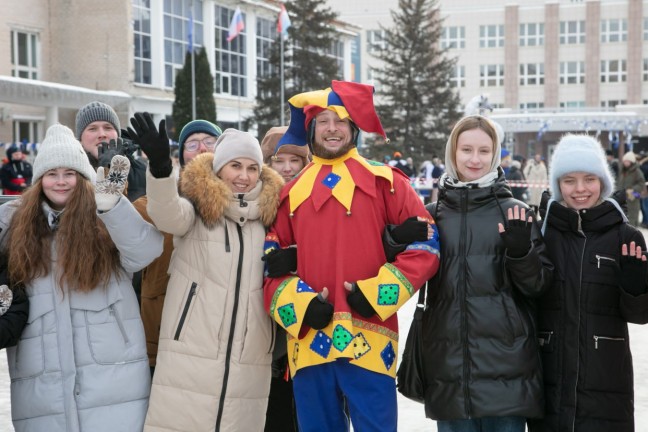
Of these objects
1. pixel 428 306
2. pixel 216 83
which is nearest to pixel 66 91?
pixel 216 83

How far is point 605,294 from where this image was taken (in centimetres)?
338

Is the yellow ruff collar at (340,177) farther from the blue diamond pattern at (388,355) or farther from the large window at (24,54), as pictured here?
the large window at (24,54)

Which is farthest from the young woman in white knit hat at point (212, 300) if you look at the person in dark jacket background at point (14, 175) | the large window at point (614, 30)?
the large window at point (614, 30)

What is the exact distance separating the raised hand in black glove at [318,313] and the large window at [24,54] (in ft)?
97.2

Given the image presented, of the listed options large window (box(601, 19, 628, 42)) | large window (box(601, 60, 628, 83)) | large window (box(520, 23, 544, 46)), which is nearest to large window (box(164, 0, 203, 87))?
large window (box(520, 23, 544, 46))

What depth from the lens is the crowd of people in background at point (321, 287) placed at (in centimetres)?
322

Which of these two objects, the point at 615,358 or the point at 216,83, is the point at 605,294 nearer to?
the point at 615,358

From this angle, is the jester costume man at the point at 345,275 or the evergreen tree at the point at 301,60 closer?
the jester costume man at the point at 345,275

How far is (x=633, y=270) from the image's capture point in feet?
10.8

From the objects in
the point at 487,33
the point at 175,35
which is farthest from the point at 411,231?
the point at 487,33

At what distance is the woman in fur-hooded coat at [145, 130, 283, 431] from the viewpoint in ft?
10.9

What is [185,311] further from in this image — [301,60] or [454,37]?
[454,37]

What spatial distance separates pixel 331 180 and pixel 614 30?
65412 millimetres

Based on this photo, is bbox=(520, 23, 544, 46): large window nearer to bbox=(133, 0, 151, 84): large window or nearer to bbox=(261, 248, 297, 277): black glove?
bbox=(133, 0, 151, 84): large window
